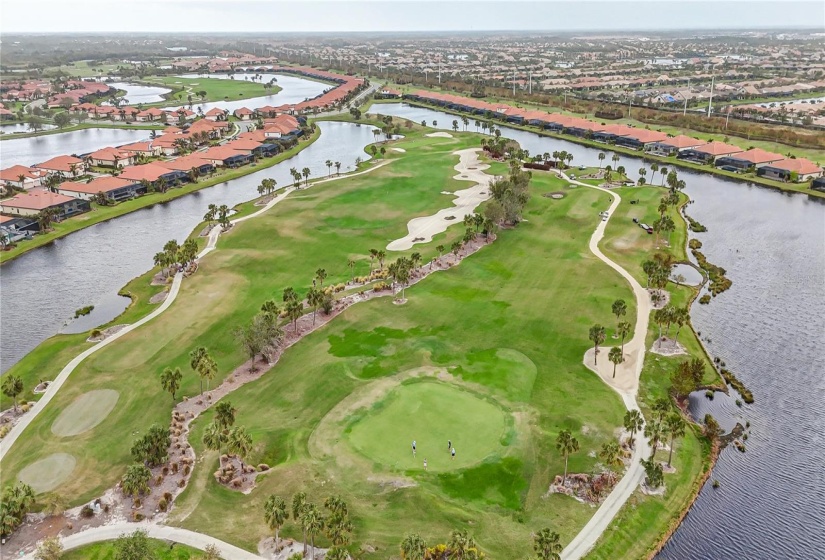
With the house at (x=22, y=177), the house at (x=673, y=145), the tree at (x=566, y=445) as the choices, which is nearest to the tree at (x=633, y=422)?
the tree at (x=566, y=445)

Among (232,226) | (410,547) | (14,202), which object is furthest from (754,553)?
(14,202)

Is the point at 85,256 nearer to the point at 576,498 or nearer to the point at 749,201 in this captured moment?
the point at 576,498

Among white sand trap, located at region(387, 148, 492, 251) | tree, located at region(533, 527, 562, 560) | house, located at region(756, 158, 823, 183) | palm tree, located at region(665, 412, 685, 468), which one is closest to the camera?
tree, located at region(533, 527, 562, 560)

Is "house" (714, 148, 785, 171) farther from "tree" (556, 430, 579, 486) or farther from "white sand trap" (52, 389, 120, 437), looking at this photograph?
"white sand trap" (52, 389, 120, 437)

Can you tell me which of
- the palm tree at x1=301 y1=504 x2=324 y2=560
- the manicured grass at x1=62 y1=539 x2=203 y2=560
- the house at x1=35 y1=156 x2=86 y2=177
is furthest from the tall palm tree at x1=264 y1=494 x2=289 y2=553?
the house at x1=35 y1=156 x2=86 y2=177

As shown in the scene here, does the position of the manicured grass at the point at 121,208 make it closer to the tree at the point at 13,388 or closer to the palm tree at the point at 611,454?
the tree at the point at 13,388

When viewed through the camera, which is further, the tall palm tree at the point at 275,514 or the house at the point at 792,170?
the house at the point at 792,170

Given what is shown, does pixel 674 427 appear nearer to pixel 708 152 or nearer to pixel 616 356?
pixel 616 356
